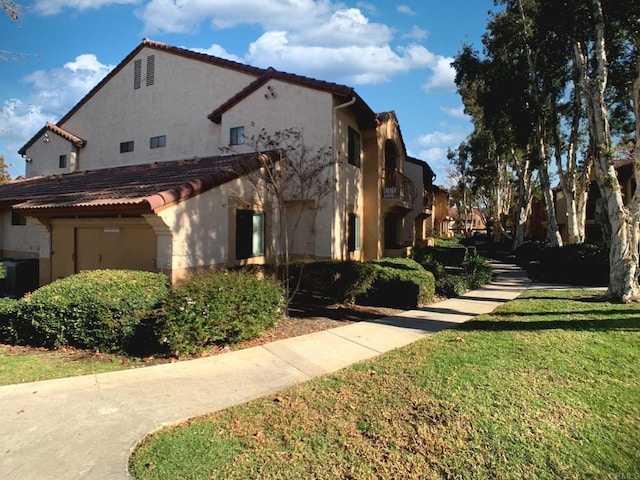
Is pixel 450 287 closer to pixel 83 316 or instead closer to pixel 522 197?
pixel 83 316

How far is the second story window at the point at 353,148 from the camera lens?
47.4 ft

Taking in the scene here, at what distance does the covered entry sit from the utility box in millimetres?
2107

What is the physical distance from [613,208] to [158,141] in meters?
18.1

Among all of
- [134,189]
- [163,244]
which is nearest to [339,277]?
[163,244]

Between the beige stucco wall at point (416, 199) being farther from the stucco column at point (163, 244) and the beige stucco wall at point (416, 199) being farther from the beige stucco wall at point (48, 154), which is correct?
the beige stucco wall at point (48, 154)

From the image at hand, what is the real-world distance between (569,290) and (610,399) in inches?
394

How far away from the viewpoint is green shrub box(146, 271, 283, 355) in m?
6.12

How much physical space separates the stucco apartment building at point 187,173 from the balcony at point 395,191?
6 centimetres

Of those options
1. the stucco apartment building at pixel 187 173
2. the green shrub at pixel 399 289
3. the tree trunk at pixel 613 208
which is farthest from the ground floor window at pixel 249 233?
the tree trunk at pixel 613 208

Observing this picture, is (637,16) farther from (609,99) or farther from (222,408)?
(222,408)

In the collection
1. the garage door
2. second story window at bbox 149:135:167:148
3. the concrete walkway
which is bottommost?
the concrete walkway

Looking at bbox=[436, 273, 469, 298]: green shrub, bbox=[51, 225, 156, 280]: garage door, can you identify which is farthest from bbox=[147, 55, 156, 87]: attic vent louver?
bbox=[436, 273, 469, 298]: green shrub

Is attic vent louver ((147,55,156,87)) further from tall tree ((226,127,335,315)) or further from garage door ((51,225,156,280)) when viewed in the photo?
garage door ((51,225,156,280))

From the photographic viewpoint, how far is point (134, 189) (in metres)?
10.0
